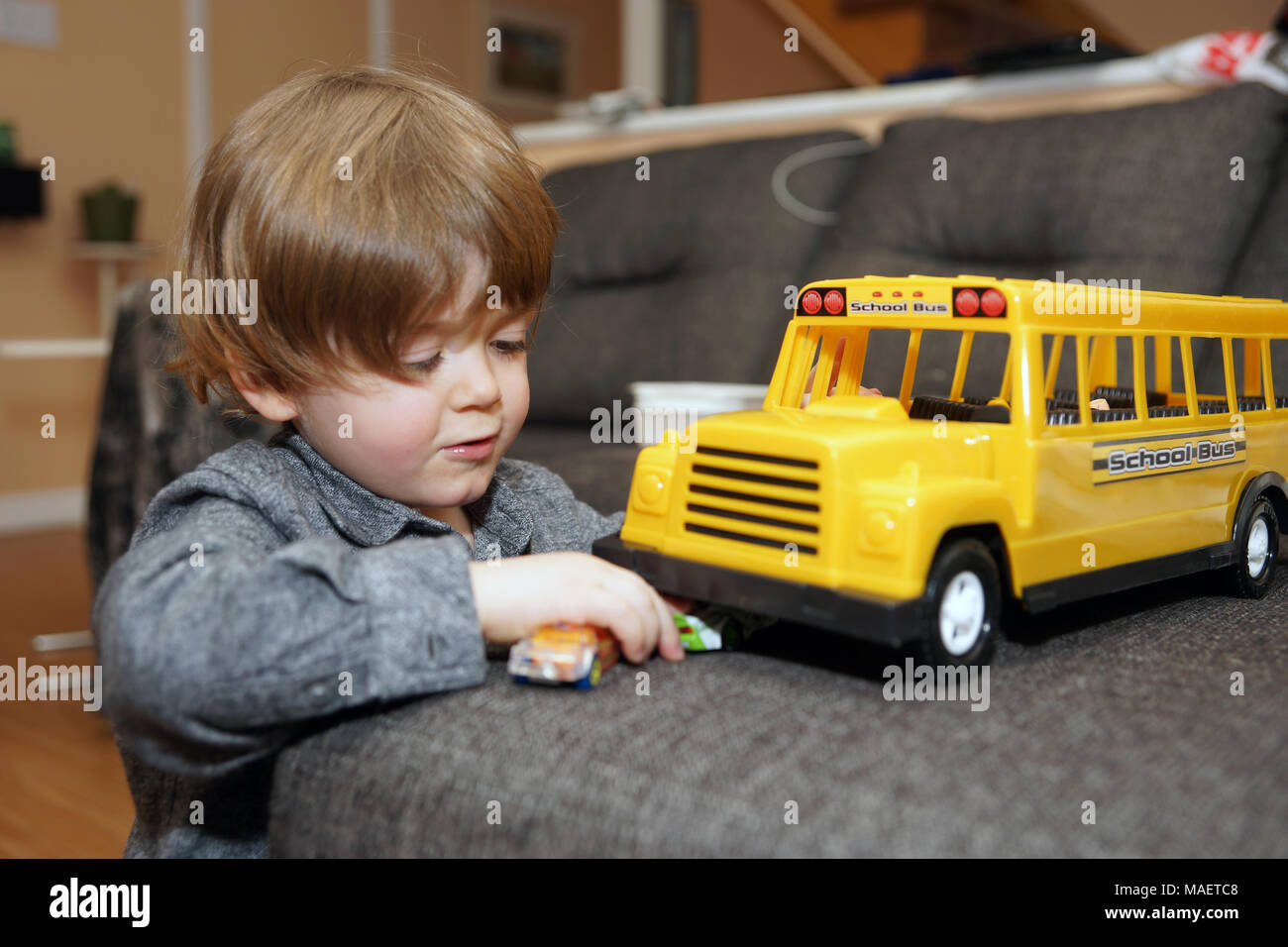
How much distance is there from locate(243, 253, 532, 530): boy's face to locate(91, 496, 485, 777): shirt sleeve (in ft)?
0.38

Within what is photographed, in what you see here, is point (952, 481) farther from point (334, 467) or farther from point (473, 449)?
point (334, 467)

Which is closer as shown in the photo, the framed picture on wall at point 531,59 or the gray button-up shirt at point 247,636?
the gray button-up shirt at point 247,636

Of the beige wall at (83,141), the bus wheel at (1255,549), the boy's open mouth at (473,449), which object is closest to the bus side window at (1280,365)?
the bus wheel at (1255,549)

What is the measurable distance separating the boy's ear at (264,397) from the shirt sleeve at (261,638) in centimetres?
15

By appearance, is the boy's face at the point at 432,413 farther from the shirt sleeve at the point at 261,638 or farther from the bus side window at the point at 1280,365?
the bus side window at the point at 1280,365

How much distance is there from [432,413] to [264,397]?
14cm

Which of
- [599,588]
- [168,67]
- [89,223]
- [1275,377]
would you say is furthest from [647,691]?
[168,67]

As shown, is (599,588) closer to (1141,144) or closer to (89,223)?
(1141,144)

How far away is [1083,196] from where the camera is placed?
Result: 1485mm

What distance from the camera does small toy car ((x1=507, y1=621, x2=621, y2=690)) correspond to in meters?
0.60

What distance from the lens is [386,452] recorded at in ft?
2.36

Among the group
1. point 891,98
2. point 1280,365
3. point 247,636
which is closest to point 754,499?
point 247,636

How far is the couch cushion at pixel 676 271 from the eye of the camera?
1879 mm

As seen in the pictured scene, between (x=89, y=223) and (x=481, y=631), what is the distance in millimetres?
3727
